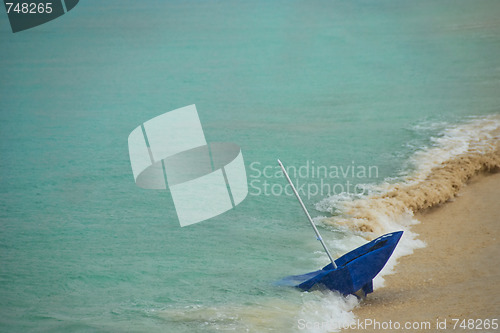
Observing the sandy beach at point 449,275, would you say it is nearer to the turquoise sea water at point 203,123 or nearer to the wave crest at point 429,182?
the wave crest at point 429,182

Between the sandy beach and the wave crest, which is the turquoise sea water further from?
the sandy beach

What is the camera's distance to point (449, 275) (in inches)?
227

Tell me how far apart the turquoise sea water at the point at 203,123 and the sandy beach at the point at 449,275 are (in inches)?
25.8

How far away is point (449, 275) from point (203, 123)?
6.54m

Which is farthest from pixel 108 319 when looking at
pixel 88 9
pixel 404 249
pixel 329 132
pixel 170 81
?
pixel 88 9

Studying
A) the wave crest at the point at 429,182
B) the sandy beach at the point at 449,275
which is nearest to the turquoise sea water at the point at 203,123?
the wave crest at the point at 429,182

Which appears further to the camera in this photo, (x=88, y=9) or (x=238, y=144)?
(x=88, y=9)

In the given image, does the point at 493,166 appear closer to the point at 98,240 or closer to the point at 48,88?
the point at 98,240

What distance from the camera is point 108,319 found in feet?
18.4

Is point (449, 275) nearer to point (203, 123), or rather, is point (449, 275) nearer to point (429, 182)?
point (429, 182)

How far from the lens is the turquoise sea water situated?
6.10 metres

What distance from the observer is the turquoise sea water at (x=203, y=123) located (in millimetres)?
6098

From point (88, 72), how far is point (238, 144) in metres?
5.81

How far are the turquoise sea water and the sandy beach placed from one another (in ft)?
2.15
